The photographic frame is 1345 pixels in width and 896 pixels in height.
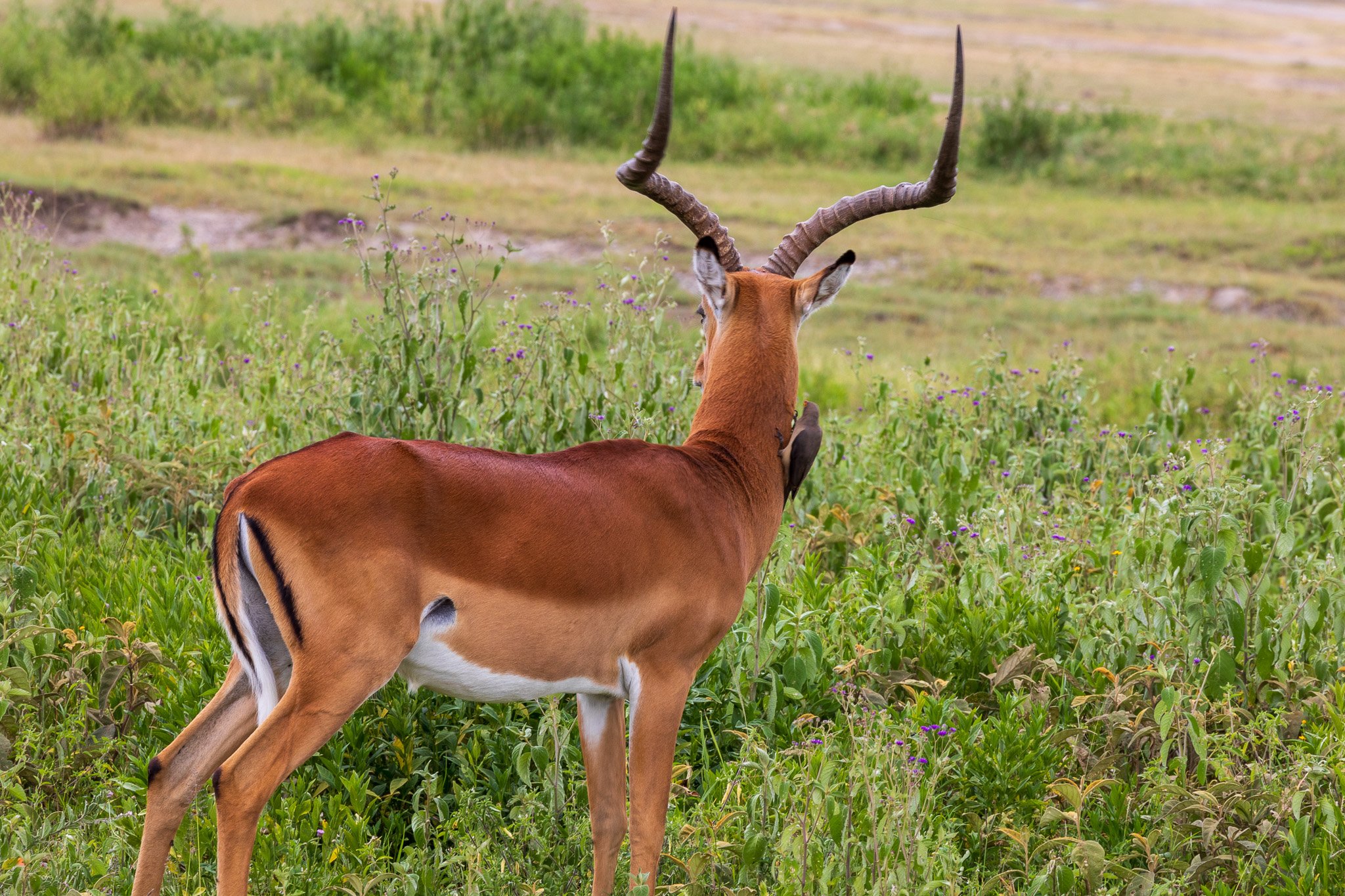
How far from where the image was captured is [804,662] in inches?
154

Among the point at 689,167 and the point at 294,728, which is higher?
the point at 294,728

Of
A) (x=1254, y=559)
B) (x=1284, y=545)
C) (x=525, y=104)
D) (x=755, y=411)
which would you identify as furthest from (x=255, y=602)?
(x=525, y=104)

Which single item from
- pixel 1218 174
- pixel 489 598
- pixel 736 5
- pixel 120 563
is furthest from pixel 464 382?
pixel 736 5

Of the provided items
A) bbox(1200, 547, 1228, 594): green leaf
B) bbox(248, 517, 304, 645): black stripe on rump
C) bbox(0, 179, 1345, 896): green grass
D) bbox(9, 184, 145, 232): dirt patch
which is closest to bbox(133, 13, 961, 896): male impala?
bbox(248, 517, 304, 645): black stripe on rump

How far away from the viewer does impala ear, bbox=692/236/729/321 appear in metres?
3.28

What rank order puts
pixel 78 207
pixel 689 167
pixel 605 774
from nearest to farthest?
pixel 605 774 → pixel 78 207 → pixel 689 167

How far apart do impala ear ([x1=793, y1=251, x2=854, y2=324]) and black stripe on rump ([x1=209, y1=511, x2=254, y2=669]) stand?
1.49 meters

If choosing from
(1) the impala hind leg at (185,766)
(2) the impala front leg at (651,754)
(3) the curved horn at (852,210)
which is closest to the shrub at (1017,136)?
(3) the curved horn at (852,210)

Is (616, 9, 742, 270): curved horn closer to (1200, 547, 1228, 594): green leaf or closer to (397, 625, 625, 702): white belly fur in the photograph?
(397, 625, 625, 702): white belly fur

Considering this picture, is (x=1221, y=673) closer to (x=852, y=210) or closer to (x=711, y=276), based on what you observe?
(x=852, y=210)

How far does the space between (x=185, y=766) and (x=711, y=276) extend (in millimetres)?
1647

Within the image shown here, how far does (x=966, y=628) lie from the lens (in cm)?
417

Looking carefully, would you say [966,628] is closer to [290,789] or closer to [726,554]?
[726,554]

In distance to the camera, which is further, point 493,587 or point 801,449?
point 801,449
